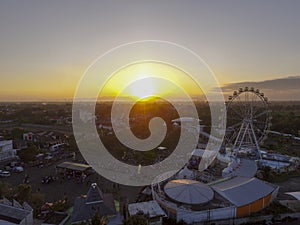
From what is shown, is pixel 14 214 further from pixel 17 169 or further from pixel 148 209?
pixel 17 169

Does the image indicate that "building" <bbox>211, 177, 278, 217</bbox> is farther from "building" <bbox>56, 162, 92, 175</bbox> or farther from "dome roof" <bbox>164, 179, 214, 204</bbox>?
"building" <bbox>56, 162, 92, 175</bbox>

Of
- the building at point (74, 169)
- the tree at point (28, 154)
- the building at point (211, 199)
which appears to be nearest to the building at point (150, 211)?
the building at point (211, 199)

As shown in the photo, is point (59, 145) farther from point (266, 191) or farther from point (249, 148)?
point (266, 191)

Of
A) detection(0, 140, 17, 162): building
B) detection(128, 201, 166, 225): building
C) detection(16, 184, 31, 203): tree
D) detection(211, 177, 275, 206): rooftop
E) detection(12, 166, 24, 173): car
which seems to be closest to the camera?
detection(128, 201, 166, 225): building

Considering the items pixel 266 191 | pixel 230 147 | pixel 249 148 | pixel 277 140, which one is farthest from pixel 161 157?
pixel 277 140

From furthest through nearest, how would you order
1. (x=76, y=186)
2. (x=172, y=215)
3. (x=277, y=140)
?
(x=277, y=140) → (x=76, y=186) → (x=172, y=215)

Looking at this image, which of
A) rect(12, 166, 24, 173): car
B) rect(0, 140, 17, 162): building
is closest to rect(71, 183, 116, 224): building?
rect(12, 166, 24, 173): car

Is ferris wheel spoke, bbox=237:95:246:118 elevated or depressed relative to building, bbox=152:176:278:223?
elevated
